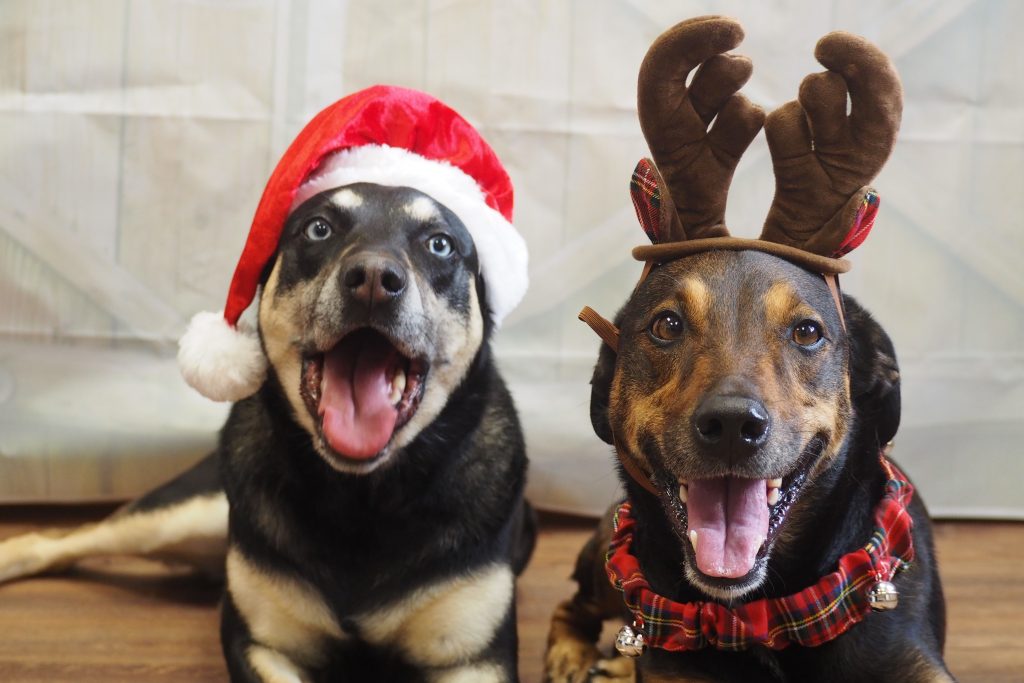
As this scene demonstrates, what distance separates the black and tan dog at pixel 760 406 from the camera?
173 cm

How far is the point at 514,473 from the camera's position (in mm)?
2371

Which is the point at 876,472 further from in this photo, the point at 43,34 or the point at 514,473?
the point at 43,34

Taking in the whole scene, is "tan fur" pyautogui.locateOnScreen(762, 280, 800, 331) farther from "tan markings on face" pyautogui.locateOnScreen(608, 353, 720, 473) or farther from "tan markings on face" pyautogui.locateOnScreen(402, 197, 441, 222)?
"tan markings on face" pyautogui.locateOnScreen(402, 197, 441, 222)

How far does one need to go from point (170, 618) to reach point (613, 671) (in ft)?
3.81

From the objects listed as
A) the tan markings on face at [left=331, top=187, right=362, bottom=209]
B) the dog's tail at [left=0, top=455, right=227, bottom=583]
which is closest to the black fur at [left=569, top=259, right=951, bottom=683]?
the tan markings on face at [left=331, top=187, right=362, bottom=209]

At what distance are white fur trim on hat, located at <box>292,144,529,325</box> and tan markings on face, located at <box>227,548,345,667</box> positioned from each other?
72 centimetres

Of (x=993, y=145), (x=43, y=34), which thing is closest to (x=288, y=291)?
(x=43, y=34)

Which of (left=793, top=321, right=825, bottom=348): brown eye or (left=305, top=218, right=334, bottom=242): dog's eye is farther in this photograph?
(left=305, top=218, right=334, bottom=242): dog's eye

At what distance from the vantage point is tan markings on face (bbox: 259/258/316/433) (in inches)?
84.0

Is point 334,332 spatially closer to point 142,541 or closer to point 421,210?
point 421,210

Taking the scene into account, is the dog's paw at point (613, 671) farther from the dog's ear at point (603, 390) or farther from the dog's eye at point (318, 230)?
the dog's eye at point (318, 230)

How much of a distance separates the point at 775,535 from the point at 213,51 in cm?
239

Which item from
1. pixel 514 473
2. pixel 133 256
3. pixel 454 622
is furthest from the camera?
pixel 133 256

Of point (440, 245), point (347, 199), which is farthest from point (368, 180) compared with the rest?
point (440, 245)
